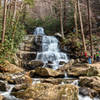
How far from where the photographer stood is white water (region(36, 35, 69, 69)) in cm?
1476

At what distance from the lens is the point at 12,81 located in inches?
323

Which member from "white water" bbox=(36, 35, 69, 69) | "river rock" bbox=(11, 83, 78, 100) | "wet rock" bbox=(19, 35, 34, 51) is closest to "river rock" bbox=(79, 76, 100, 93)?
"river rock" bbox=(11, 83, 78, 100)

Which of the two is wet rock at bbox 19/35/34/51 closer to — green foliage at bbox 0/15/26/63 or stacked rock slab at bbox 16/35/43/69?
stacked rock slab at bbox 16/35/43/69

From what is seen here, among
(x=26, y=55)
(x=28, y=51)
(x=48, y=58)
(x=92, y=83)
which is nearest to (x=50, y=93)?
(x=92, y=83)

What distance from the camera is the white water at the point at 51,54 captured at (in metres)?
14.8

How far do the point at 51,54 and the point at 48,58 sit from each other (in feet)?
2.12

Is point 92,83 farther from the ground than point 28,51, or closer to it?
closer to it

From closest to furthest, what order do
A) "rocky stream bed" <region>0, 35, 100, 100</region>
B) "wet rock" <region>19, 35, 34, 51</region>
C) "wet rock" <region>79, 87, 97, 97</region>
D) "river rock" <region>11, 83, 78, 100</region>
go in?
"river rock" <region>11, 83, 78, 100</region> < "rocky stream bed" <region>0, 35, 100, 100</region> < "wet rock" <region>79, 87, 97, 97</region> < "wet rock" <region>19, 35, 34, 51</region>

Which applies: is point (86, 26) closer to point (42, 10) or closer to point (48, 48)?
point (48, 48)

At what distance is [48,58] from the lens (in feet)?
50.3

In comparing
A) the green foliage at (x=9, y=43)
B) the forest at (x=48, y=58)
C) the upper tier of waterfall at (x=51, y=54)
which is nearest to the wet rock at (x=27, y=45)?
the forest at (x=48, y=58)

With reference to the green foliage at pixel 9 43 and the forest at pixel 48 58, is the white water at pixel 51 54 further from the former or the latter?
the green foliage at pixel 9 43

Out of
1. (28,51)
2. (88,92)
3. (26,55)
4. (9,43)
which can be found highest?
(9,43)

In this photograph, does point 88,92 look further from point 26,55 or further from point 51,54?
point 26,55
